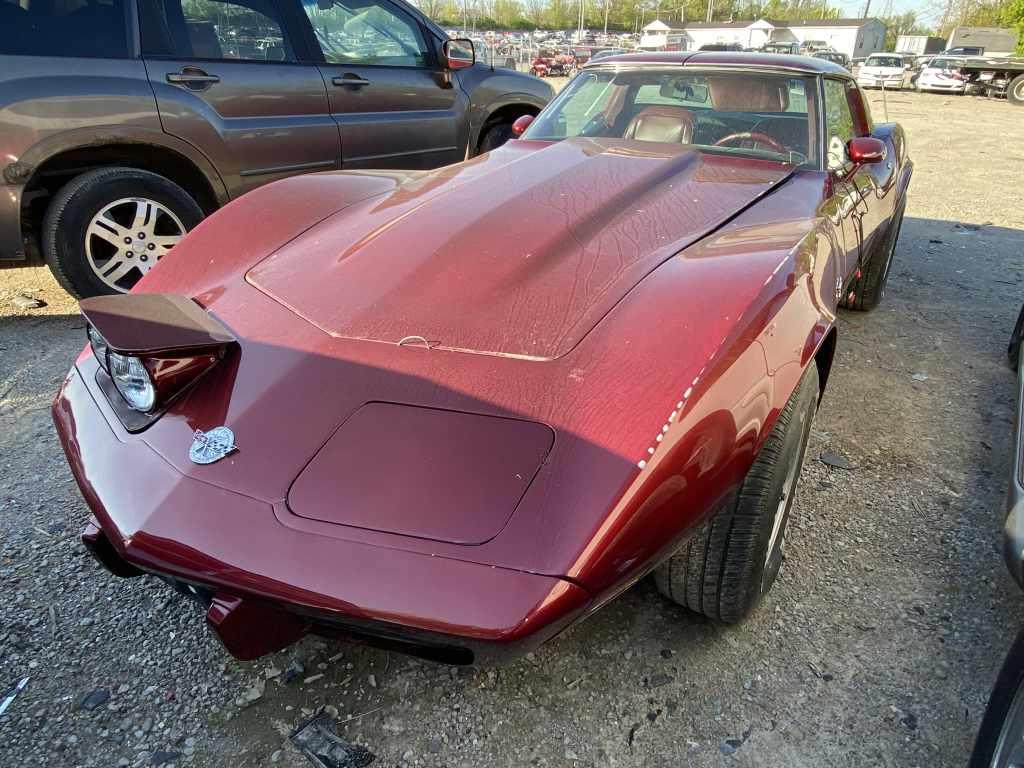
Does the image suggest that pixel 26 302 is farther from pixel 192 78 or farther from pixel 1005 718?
pixel 1005 718

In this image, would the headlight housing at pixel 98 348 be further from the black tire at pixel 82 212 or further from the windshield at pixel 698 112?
the windshield at pixel 698 112

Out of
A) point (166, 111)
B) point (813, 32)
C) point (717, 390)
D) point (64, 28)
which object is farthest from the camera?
point (813, 32)

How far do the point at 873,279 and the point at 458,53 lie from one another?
10.3ft

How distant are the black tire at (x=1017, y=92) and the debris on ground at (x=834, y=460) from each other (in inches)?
964

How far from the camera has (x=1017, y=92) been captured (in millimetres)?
21047

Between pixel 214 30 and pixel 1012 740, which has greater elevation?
pixel 214 30

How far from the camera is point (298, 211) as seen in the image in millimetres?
2355

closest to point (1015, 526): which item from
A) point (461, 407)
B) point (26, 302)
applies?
point (461, 407)

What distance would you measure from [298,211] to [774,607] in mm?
1984

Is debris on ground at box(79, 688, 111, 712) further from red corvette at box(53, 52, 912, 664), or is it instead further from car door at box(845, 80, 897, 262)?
car door at box(845, 80, 897, 262)

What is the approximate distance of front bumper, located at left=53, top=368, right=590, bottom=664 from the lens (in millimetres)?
1197

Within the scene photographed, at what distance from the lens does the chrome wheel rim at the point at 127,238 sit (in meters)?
3.55

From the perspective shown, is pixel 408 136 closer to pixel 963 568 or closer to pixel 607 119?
pixel 607 119

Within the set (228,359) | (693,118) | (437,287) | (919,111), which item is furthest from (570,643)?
(919,111)
